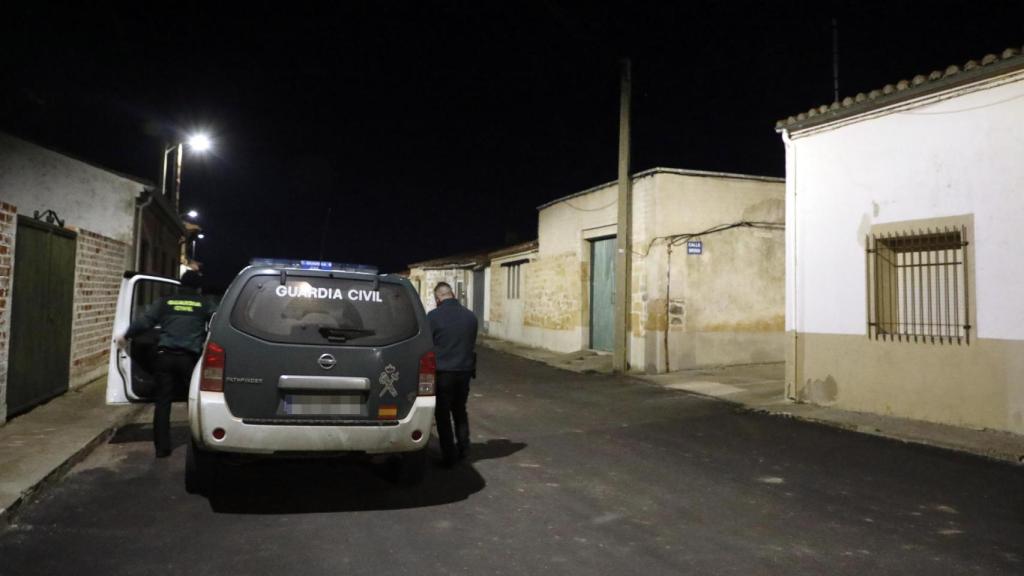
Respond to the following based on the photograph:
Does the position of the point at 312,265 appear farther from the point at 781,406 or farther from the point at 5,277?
the point at 781,406

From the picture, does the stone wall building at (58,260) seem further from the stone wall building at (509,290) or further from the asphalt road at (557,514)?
the stone wall building at (509,290)

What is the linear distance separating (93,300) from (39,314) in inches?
100

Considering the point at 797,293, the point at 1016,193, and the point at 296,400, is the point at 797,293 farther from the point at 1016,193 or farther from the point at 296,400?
the point at 296,400

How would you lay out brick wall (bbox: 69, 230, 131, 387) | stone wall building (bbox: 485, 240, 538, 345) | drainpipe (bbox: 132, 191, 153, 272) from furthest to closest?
stone wall building (bbox: 485, 240, 538, 345), drainpipe (bbox: 132, 191, 153, 272), brick wall (bbox: 69, 230, 131, 387)

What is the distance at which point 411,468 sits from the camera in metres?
5.41

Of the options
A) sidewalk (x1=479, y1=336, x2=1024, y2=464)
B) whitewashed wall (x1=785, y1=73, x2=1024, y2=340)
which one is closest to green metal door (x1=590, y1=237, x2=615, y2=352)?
sidewalk (x1=479, y1=336, x2=1024, y2=464)

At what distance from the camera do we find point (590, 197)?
17906 mm

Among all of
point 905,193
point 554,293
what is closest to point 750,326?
point 554,293

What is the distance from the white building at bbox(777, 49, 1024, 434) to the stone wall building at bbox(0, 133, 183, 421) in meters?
9.99

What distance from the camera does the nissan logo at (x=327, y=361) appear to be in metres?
4.75

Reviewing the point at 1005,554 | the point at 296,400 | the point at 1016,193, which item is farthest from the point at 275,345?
the point at 1016,193

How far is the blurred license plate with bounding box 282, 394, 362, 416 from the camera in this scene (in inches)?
184

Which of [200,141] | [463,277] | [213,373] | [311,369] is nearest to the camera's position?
[213,373]

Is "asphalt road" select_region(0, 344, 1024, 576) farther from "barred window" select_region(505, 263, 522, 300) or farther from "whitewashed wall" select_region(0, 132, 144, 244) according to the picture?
"barred window" select_region(505, 263, 522, 300)
